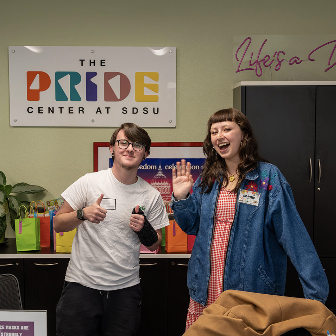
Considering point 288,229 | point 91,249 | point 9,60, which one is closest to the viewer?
point 288,229

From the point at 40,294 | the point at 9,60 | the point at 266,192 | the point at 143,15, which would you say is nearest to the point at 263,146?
the point at 266,192

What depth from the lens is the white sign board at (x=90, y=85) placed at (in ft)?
9.83

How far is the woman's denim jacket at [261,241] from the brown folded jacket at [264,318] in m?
0.36

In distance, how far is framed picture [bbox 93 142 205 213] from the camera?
3064mm

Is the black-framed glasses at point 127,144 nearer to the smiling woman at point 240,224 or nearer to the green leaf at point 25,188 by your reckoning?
the smiling woman at point 240,224

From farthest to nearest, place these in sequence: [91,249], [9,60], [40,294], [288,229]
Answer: [9,60] → [40,294] → [91,249] → [288,229]

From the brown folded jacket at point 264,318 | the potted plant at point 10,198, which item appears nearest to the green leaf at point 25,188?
the potted plant at point 10,198

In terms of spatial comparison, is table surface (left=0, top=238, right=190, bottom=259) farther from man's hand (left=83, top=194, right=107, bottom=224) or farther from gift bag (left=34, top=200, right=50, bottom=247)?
man's hand (left=83, top=194, right=107, bottom=224)

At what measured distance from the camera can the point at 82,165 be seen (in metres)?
3.08

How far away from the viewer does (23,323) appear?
3.47 ft

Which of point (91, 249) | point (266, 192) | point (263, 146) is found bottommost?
point (91, 249)

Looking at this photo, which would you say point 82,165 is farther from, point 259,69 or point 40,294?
point 259,69

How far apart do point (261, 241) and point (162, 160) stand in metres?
1.56

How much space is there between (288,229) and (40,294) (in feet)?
6.05
